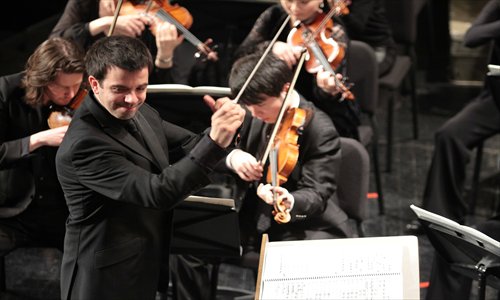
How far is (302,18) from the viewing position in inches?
164

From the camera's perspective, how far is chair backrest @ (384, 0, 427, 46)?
5355mm

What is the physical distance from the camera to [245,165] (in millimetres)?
3471

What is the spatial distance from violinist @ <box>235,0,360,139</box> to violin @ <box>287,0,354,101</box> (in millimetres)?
14

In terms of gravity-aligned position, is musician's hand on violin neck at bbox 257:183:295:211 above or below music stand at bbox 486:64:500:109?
below

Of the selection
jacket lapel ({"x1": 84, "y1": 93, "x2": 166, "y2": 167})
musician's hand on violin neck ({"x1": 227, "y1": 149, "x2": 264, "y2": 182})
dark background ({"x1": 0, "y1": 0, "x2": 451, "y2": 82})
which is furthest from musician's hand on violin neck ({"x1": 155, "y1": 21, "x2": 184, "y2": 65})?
jacket lapel ({"x1": 84, "y1": 93, "x2": 166, "y2": 167})

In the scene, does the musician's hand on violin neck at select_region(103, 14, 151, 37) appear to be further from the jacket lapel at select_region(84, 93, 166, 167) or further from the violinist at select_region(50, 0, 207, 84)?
the jacket lapel at select_region(84, 93, 166, 167)

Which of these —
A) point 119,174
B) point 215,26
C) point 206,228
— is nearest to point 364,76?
point 215,26

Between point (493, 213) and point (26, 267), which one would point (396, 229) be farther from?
point (26, 267)

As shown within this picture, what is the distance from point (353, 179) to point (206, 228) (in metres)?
0.75

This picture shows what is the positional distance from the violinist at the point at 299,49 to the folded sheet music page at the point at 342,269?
1522 millimetres

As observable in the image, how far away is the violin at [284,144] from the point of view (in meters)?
3.43

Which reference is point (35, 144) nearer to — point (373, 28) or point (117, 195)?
point (117, 195)

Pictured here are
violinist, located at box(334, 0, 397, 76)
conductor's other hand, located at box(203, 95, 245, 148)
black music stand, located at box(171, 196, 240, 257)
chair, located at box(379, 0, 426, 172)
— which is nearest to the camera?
conductor's other hand, located at box(203, 95, 245, 148)

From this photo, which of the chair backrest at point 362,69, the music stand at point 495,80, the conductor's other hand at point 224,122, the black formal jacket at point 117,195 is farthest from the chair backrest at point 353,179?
the conductor's other hand at point 224,122
